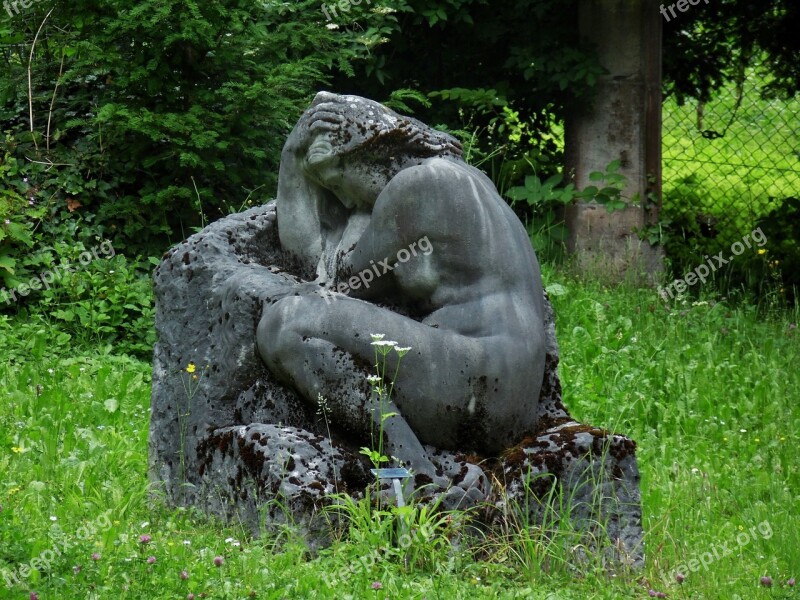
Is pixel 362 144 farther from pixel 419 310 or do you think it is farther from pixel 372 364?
pixel 372 364

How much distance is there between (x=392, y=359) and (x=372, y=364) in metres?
0.07

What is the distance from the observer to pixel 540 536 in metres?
3.94

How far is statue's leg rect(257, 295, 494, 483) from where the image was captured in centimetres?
395

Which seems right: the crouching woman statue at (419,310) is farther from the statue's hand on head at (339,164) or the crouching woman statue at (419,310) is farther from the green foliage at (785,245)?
the green foliage at (785,245)

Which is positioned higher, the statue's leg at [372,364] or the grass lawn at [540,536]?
the statue's leg at [372,364]

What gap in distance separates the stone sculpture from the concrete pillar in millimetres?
4190

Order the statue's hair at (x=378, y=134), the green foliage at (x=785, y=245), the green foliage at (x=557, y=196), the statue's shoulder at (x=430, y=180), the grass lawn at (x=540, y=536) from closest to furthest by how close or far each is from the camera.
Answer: the grass lawn at (x=540, y=536), the statue's shoulder at (x=430, y=180), the statue's hair at (x=378, y=134), the green foliage at (x=557, y=196), the green foliage at (x=785, y=245)

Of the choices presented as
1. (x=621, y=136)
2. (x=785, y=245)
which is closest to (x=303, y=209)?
(x=621, y=136)

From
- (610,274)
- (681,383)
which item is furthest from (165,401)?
(610,274)

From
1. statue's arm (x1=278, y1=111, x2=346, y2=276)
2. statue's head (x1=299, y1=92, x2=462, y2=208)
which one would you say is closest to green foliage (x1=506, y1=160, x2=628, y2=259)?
statue's arm (x1=278, y1=111, x2=346, y2=276)

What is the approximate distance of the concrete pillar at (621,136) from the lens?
27.7ft

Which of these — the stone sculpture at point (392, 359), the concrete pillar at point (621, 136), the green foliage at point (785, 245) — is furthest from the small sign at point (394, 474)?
the green foliage at point (785, 245)

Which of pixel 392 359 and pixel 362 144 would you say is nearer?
pixel 392 359

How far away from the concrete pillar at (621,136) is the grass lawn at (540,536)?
49 centimetres
